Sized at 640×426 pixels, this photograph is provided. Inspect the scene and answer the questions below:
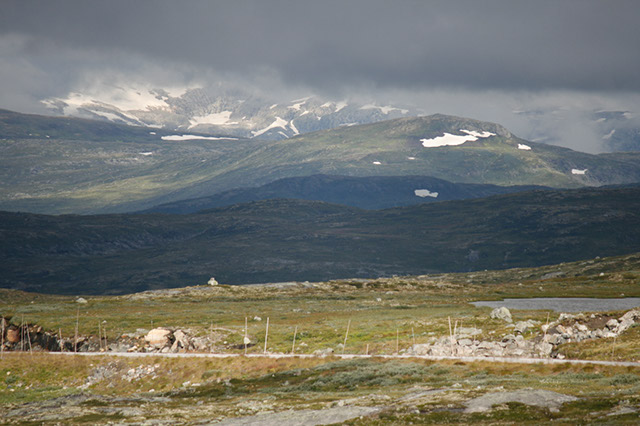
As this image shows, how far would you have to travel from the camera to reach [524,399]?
36.8 metres

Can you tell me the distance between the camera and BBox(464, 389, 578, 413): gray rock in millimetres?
36281

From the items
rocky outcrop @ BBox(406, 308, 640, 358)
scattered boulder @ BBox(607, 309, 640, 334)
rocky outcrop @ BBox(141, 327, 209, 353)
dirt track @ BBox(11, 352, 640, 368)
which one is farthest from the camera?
rocky outcrop @ BBox(141, 327, 209, 353)

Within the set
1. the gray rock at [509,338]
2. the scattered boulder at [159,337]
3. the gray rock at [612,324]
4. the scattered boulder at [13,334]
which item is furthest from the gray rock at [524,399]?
the scattered boulder at [13,334]

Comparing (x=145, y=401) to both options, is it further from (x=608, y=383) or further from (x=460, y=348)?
(x=608, y=383)

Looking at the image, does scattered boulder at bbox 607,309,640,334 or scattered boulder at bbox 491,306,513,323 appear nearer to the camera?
scattered boulder at bbox 607,309,640,334

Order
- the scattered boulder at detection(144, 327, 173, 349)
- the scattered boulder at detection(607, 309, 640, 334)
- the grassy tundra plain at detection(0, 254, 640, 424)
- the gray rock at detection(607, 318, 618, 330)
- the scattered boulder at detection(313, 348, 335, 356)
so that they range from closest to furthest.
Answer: the grassy tundra plain at detection(0, 254, 640, 424) → the scattered boulder at detection(607, 309, 640, 334) → the gray rock at detection(607, 318, 618, 330) → the scattered boulder at detection(313, 348, 335, 356) → the scattered boulder at detection(144, 327, 173, 349)

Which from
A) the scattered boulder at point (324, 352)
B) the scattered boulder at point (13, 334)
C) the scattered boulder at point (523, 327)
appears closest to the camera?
the scattered boulder at point (523, 327)

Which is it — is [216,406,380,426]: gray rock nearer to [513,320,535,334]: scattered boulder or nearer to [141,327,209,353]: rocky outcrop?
[513,320,535,334]: scattered boulder

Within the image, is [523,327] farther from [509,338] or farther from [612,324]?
[612,324]

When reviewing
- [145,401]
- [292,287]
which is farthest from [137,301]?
[145,401]

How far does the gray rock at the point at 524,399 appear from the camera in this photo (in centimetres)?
3628

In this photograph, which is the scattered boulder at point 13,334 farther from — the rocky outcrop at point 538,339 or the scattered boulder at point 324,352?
the rocky outcrop at point 538,339

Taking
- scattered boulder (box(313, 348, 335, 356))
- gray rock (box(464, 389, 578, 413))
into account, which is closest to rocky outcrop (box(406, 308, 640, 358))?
scattered boulder (box(313, 348, 335, 356))

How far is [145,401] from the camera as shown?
5716 cm
